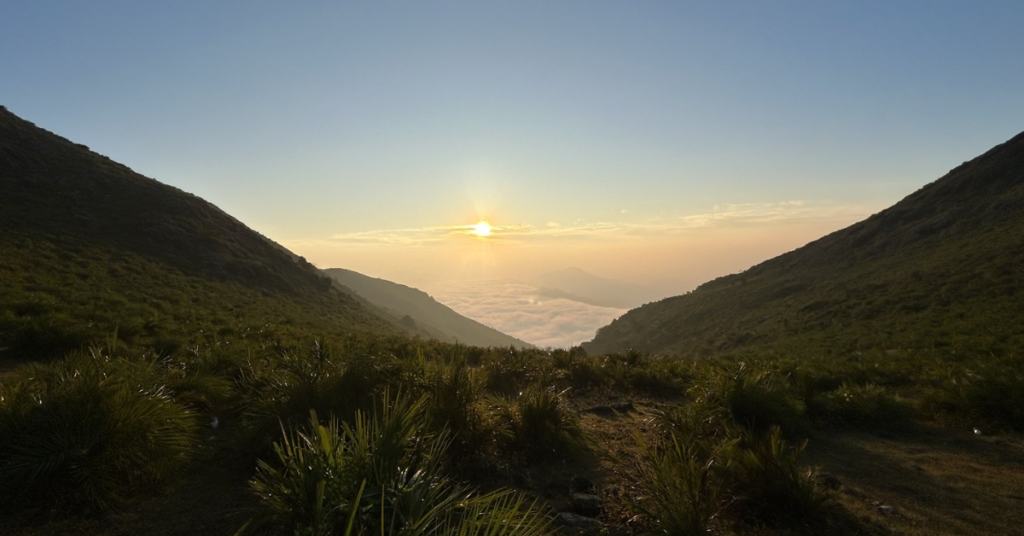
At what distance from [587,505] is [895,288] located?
109 ft

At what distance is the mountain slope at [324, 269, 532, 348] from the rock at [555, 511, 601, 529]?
272ft

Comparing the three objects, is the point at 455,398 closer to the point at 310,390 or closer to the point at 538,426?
the point at 538,426

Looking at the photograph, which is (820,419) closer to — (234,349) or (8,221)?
(234,349)

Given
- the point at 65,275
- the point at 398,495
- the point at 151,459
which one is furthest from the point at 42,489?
the point at 65,275

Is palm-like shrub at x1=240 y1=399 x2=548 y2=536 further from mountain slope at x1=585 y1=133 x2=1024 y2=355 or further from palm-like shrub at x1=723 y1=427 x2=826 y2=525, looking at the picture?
mountain slope at x1=585 y1=133 x2=1024 y2=355

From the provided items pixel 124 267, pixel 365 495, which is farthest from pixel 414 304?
pixel 365 495

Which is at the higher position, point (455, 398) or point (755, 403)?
point (455, 398)

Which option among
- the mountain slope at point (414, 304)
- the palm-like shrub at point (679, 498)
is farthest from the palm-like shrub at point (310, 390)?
the mountain slope at point (414, 304)

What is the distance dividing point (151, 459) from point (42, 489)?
0.65m

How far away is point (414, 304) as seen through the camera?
10444 cm

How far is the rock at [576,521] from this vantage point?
372 centimetres

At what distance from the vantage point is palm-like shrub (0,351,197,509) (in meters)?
3.44

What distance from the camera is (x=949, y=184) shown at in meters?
43.1

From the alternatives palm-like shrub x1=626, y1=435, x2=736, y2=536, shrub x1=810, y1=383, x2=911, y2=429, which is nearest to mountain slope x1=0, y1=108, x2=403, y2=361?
palm-like shrub x1=626, y1=435, x2=736, y2=536
